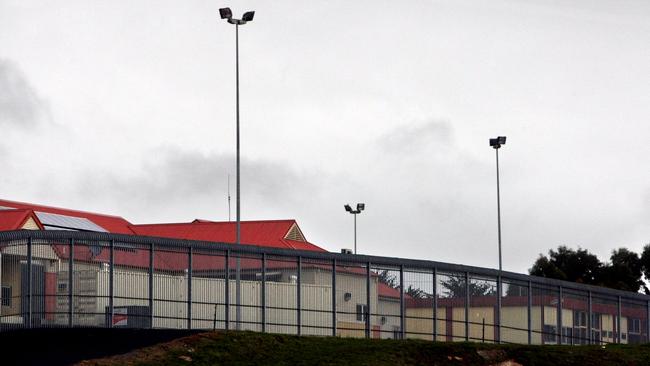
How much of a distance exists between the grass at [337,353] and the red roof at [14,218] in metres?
22.0

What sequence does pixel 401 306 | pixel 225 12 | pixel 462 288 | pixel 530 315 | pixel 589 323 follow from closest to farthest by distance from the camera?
1. pixel 401 306
2. pixel 462 288
3. pixel 530 315
4. pixel 225 12
5. pixel 589 323

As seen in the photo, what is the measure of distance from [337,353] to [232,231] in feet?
137

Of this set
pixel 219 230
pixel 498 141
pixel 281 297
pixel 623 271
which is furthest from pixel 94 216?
pixel 623 271

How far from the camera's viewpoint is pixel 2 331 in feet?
153

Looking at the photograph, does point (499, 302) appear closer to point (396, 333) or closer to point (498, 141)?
point (396, 333)

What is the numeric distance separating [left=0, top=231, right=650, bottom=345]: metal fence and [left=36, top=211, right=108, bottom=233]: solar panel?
20409 mm

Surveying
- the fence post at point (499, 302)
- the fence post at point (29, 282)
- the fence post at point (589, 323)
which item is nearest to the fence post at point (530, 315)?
the fence post at point (499, 302)

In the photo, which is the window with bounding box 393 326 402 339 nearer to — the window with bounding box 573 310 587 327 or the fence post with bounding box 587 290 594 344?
the window with bounding box 573 310 587 327

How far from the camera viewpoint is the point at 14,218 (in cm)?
6669

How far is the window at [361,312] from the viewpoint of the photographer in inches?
2095

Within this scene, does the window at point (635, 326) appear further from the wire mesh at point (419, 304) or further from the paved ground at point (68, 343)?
the paved ground at point (68, 343)

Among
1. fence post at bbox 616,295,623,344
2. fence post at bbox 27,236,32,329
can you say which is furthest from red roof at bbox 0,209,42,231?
fence post at bbox 616,295,623,344

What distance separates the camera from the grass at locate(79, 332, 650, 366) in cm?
4475

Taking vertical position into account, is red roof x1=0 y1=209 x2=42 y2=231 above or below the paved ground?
above
